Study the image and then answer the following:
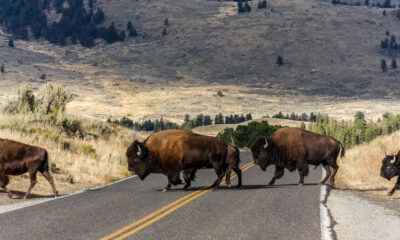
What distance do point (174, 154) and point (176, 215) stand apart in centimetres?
320

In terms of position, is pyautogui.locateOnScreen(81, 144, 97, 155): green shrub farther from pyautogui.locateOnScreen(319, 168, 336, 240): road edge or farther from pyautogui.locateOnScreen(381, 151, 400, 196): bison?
pyautogui.locateOnScreen(381, 151, 400, 196): bison

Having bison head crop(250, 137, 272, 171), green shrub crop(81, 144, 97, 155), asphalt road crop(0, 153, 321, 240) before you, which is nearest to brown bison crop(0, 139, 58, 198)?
asphalt road crop(0, 153, 321, 240)

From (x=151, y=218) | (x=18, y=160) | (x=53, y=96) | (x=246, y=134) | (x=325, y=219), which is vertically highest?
(x=18, y=160)

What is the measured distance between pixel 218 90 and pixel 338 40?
2300 inches

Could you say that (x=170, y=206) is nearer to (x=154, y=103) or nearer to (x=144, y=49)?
(x=154, y=103)

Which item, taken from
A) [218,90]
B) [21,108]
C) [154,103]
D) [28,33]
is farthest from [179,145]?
[28,33]

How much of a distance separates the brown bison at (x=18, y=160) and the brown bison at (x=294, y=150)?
574cm

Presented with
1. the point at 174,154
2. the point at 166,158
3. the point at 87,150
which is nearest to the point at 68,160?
the point at 87,150

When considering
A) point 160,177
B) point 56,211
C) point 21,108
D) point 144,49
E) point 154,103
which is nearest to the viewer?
point 56,211

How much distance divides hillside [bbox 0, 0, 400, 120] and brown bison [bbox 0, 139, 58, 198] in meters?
83.2

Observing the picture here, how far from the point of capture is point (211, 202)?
11.9 m

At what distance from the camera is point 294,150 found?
50.2 ft

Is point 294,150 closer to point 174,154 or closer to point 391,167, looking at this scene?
point 391,167

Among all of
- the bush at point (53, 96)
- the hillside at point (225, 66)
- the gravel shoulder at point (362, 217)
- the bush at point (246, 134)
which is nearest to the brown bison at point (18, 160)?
the gravel shoulder at point (362, 217)
